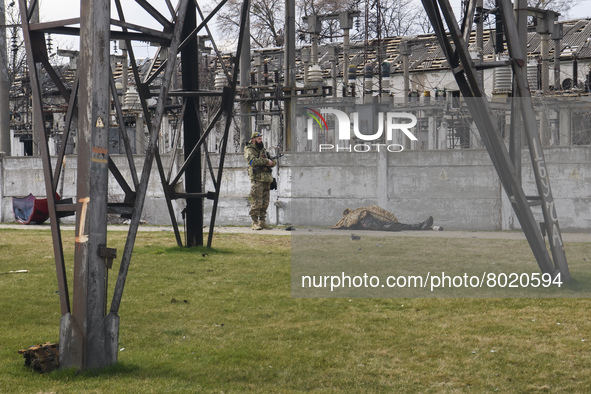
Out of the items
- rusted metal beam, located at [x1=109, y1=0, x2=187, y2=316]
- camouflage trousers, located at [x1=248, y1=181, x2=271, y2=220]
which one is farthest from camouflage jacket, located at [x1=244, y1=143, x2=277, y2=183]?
rusted metal beam, located at [x1=109, y1=0, x2=187, y2=316]

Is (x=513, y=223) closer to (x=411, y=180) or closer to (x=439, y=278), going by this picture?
(x=411, y=180)

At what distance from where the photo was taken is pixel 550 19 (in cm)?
2539

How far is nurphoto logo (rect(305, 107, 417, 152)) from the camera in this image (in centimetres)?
1030

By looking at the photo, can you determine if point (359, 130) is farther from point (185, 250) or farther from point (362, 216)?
point (185, 250)

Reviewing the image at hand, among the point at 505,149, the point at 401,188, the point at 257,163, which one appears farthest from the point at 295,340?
the point at 257,163

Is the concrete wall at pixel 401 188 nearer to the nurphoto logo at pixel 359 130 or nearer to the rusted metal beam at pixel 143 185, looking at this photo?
the nurphoto logo at pixel 359 130

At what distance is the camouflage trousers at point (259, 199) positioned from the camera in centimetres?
1812

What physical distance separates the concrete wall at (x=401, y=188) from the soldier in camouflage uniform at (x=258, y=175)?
45.7 inches

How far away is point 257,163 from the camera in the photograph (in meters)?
17.8

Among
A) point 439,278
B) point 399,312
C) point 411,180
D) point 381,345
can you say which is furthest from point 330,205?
point 381,345

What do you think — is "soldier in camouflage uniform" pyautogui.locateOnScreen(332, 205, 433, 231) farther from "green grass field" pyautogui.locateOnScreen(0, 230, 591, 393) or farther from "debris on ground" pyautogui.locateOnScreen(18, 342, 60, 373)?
"debris on ground" pyautogui.locateOnScreen(18, 342, 60, 373)

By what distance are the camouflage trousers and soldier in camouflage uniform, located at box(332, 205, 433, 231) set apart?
2219 mm

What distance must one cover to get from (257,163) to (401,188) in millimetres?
3451

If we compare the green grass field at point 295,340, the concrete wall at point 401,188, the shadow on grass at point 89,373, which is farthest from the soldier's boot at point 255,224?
the shadow on grass at point 89,373
